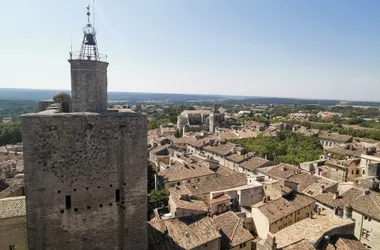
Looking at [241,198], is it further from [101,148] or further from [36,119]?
[36,119]

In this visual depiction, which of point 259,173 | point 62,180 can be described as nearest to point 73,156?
point 62,180

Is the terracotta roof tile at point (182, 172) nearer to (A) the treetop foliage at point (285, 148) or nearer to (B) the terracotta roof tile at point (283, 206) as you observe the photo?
(B) the terracotta roof tile at point (283, 206)

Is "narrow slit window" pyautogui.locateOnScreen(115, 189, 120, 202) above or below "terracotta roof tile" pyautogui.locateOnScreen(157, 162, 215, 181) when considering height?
above

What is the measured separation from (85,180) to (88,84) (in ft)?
14.0

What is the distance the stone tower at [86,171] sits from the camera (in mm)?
10656

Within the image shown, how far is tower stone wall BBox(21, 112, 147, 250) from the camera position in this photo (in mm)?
10633

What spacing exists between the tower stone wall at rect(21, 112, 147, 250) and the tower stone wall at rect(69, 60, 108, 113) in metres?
1.40

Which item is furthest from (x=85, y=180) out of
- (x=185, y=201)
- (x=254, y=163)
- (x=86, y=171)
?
(x=254, y=163)

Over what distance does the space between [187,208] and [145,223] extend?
10.6m

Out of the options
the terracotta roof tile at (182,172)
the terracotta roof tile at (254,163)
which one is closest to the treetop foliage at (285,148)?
the terracotta roof tile at (254,163)

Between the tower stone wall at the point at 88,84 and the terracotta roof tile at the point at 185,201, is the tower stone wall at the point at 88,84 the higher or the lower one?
the higher one

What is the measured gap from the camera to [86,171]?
1135 cm

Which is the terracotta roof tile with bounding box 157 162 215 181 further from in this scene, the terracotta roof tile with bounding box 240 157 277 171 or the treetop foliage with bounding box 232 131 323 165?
the treetop foliage with bounding box 232 131 323 165

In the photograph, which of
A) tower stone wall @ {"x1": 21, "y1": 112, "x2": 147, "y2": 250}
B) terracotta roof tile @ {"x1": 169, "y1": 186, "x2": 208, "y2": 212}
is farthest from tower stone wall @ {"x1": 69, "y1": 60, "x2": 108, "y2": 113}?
terracotta roof tile @ {"x1": 169, "y1": 186, "x2": 208, "y2": 212}
